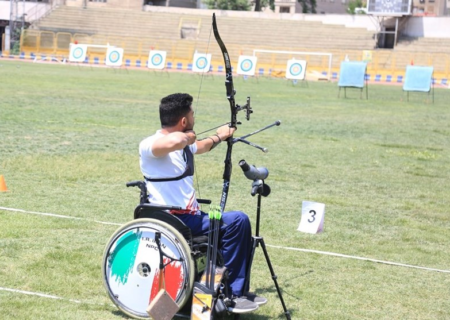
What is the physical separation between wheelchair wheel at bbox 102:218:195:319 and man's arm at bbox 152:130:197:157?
447 millimetres

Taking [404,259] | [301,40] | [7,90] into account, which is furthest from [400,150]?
[301,40]

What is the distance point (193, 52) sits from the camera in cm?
5559

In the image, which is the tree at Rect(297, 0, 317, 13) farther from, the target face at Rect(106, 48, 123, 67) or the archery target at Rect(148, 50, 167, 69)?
the target face at Rect(106, 48, 123, 67)

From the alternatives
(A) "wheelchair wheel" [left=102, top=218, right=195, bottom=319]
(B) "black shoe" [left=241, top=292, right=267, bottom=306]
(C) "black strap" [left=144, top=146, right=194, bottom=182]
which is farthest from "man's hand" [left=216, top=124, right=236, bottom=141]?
(B) "black shoe" [left=241, top=292, right=267, bottom=306]

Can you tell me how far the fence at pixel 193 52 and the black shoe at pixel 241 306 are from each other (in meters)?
43.1

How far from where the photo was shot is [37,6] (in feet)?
204

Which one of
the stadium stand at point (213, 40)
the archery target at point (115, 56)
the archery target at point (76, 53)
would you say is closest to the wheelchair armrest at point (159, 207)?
the archery target at point (115, 56)

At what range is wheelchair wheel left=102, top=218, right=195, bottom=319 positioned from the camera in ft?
16.0

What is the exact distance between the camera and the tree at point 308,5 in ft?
254

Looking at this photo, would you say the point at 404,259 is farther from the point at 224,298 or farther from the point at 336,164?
the point at 336,164

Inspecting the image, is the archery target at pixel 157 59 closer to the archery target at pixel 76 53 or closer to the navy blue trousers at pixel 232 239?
the archery target at pixel 76 53

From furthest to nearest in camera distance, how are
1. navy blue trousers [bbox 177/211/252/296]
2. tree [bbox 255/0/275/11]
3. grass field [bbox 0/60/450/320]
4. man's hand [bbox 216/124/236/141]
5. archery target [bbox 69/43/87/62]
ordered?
tree [bbox 255/0/275/11], archery target [bbox 69/43/87/62], grass field [bbox 0/60/450/320], man's hand [bbox 216/124/236/141], navy blue trousers [bbox 177/211/252/296]

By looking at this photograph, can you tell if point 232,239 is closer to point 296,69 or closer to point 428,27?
point 296,69

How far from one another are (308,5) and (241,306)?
7670 centimetres
